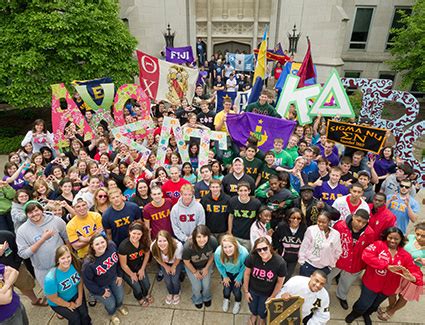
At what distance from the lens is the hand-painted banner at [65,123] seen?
7.19m

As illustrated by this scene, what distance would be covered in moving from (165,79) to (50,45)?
170 inches

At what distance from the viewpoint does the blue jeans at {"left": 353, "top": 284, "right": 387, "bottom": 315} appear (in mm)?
3979

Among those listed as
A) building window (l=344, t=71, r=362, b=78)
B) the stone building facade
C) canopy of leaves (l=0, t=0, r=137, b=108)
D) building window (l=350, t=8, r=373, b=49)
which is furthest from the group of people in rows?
building window (l=350, t=8, r=373, b=49)

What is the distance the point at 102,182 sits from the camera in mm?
5203

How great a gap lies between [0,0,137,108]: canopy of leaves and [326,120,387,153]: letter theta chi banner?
8.75 m

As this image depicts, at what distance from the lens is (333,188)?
16.0 ft

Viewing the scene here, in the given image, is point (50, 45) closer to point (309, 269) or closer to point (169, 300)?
point (169, 300)

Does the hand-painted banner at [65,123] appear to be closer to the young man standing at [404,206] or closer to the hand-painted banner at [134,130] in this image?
the hand-painted banner at [134,130]

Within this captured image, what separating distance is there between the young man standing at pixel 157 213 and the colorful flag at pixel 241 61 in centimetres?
1287

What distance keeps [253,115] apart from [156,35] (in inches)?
616

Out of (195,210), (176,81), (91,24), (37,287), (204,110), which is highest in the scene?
(91,24)

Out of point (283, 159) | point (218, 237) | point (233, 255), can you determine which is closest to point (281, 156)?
point (283, 159)

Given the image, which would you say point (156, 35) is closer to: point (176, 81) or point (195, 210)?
point (176, 81)

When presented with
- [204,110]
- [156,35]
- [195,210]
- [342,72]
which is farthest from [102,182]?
[342,72]
